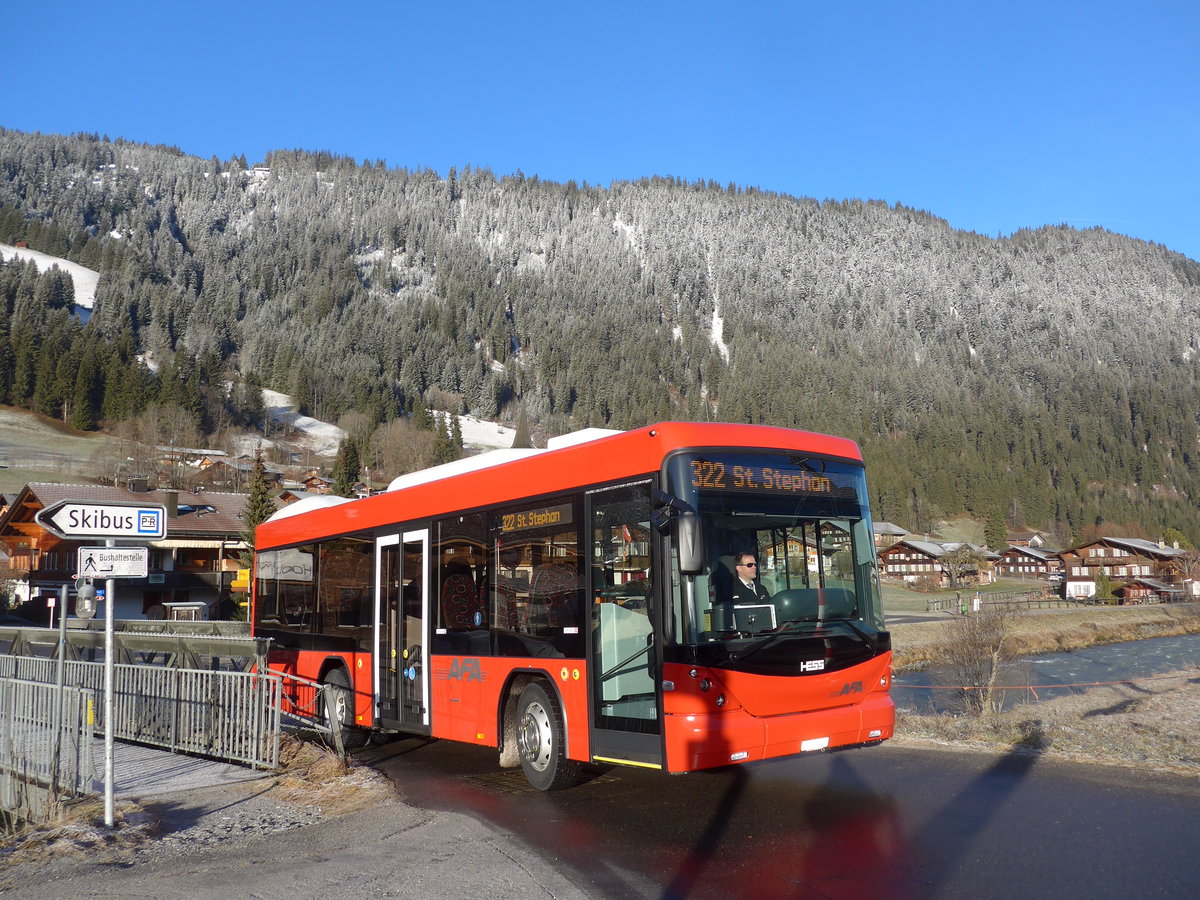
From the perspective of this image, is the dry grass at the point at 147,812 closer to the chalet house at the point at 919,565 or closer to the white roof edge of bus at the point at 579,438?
the white roof edge of bus at the point at 579,438

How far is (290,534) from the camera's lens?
615 inches

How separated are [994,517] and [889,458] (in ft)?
92.5

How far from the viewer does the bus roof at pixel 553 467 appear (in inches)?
327

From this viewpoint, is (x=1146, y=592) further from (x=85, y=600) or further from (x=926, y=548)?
(x=85, y=600)

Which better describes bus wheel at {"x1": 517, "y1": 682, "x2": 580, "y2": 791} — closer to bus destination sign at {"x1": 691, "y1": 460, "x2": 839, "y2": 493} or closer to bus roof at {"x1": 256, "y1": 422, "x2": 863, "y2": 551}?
bus roof at {"x1": 256, "y1": 422, "x2": 863, "y2": 551}

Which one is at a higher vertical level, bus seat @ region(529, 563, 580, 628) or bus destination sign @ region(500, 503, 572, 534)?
bus destination sign @ region(500, 503, 572, 534)

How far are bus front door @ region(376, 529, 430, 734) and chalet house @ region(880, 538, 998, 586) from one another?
113 m

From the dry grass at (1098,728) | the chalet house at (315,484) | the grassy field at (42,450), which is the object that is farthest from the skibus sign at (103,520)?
the chalet house at (315,484)

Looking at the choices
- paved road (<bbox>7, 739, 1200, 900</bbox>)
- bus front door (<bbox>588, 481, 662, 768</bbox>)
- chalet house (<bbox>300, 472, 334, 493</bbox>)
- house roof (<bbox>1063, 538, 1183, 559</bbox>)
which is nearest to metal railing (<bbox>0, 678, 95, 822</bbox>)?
paved road (<bbox>7, 739, 1200, 900</bbox>)

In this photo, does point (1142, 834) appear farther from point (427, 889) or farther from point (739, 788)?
point (427, 889)

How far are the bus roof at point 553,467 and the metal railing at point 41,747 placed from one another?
13.4ft

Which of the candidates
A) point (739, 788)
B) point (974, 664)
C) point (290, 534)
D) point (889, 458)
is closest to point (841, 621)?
point (739, 788)

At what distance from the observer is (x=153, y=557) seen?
62.7 meters

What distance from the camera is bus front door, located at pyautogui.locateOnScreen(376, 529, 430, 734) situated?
11.4 m
